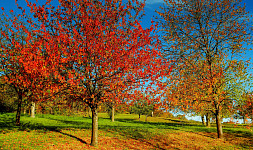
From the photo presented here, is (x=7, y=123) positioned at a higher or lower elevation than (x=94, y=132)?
lower

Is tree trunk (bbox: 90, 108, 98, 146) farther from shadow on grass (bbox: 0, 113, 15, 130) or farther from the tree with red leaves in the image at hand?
Answer: shadow on grass (bbox: 0, 113, 15, 130)

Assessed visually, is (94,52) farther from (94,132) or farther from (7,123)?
(7,123)

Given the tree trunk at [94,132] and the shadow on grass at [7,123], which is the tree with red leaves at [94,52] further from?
the shadow on grass at [7,123]

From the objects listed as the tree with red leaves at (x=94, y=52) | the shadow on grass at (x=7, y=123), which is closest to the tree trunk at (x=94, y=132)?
the tree with red leaves at (x=94, y=52)

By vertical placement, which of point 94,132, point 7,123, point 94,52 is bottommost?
point 7,123

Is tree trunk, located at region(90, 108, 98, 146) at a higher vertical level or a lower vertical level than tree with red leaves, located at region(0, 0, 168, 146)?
lower

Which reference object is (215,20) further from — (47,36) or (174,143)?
(47,36)

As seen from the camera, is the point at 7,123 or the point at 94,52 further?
the point at 7,123

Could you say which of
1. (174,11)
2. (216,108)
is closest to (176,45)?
(174,11)

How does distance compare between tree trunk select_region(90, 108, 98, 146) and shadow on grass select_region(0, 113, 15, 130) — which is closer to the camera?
tree trunk select_region(90, 108, 98, 146)

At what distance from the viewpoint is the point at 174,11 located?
63.1 feet

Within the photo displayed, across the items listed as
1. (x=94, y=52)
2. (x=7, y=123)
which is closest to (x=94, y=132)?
(x=94, y=52)

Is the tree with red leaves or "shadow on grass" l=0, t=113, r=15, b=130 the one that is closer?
the tree with red leaves

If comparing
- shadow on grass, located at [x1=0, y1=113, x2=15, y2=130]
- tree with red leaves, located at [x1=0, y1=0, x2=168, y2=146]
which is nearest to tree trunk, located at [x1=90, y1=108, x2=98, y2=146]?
tree with red leaves, located at [x1=0, y1=0, x2=168, y2=146]
